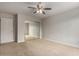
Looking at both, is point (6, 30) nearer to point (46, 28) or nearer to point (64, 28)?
point (46, 28)

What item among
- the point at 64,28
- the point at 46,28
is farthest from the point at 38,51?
the point at 46,28

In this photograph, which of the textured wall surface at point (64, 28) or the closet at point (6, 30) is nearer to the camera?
the textured wall surface at point (64, 28)

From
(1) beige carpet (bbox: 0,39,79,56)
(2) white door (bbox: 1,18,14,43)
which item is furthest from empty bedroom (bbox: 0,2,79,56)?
(1) beige carpet (bbox: 0,39,79,56)

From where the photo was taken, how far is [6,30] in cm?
543

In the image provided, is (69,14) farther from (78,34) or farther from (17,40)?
(17,40)

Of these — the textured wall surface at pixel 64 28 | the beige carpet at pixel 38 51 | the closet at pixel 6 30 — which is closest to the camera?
the beige carpet at pixel 38 51

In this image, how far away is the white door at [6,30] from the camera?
5251 mm

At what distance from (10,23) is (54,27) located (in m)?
3.50

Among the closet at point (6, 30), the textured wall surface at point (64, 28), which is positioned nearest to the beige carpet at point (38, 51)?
the textured wall surface at point (64, 28)

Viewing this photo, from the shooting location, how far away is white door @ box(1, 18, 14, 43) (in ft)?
17.2

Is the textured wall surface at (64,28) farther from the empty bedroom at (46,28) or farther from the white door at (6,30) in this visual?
the white door at (6,30)

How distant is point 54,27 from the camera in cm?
584

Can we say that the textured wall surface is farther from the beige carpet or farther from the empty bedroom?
the beige carpet

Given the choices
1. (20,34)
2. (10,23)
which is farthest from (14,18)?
(20,34)
